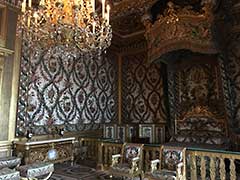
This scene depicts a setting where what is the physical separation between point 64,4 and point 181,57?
11.8 ft

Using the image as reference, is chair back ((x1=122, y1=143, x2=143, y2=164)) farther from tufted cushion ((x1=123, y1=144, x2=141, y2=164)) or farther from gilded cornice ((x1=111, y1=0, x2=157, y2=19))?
gilded cornice ((x1=111, y1=0, x2=157, y2=19))

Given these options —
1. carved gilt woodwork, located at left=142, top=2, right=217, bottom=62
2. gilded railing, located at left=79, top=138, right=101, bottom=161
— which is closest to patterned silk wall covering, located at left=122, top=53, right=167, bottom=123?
gilded railing, located at left=79, top=138, right=101, bottom=161

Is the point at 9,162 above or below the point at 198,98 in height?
below

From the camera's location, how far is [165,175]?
11.4ft

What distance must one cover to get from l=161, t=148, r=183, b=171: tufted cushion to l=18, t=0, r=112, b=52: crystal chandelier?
2.22 m

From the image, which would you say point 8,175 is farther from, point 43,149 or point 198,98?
point 198,98

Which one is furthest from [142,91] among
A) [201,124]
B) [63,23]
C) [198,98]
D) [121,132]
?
[63,23]

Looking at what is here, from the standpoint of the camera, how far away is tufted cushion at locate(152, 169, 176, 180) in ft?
11.2

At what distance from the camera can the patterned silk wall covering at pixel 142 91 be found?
23.2ft

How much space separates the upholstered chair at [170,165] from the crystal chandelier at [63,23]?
87.8 inches

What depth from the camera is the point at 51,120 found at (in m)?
5.92

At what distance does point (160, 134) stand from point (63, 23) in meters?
4.51

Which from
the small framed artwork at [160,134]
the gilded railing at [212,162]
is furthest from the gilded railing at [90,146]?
the gilded railing at [212,162]

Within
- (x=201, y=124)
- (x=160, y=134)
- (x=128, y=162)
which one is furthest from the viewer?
(x=160, y=134)
